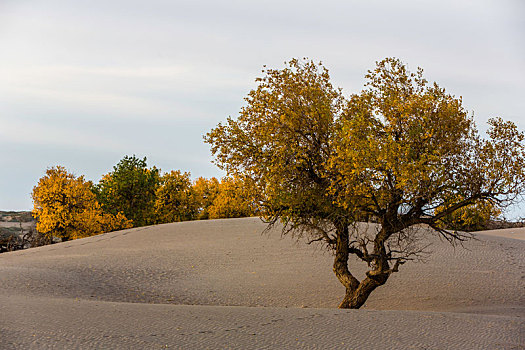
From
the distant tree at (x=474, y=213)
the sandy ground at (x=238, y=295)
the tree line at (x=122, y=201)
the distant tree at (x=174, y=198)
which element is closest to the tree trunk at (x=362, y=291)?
the sandy ground at (x=238, y=295)

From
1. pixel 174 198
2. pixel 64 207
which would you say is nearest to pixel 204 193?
pixel 174 198

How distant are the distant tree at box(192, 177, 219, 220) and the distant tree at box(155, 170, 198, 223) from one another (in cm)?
75

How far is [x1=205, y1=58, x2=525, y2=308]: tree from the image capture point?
1116 centimetres

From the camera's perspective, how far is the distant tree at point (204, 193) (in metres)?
41.5

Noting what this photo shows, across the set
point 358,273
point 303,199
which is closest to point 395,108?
point 303,199

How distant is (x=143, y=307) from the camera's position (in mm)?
10938

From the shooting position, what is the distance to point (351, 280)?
540 inches

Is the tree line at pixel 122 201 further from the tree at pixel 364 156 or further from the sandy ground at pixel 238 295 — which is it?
the tree at pixel 364 156

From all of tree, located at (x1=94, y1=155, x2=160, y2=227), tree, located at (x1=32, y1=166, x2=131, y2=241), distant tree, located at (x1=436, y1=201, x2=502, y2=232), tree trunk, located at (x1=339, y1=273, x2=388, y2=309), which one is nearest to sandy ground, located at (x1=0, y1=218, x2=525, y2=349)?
tree trunk, located at (x1=339, y1=273, x2=388, y2=309)

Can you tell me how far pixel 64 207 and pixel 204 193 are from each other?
14.7 meters

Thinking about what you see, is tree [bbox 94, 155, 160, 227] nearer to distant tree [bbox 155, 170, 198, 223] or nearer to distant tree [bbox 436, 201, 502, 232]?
distant tree [bbox 155, 170, 198, 223]

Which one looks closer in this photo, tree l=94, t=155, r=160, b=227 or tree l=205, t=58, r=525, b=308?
tree l=205, t=58, r=525, b=308

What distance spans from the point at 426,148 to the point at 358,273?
8067mm

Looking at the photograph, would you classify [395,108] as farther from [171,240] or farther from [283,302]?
[171,240]
